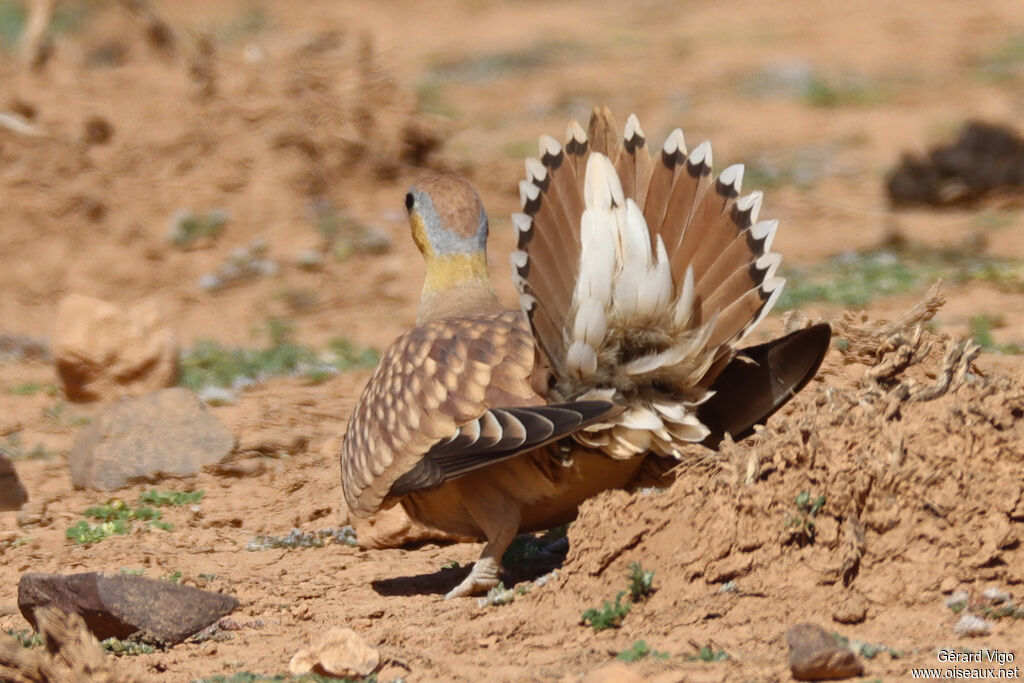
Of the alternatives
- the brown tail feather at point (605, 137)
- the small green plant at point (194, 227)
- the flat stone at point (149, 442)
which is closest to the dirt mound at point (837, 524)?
the brown tail feather at point (605, 137)

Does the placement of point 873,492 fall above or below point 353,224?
below

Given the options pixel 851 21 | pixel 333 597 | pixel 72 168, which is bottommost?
pixel 333 597

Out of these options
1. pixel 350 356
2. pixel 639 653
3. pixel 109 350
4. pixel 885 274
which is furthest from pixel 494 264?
pixel 639 653

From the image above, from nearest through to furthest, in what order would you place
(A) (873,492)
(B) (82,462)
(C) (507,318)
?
1. (A) (873,492)
2. (C) (507,318)
3. (B) (82,462)

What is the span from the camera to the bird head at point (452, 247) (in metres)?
5.36

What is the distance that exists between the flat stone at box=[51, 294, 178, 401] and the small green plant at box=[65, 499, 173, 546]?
5.47 ft

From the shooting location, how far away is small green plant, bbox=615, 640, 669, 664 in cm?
372

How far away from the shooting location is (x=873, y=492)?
4.06m

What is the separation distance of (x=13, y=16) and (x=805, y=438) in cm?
1905

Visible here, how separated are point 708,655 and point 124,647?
185cm

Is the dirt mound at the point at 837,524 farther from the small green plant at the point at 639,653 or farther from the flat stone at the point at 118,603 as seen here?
the flat stone at the point at 118,603

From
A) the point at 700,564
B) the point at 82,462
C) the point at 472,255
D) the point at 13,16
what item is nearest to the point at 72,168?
the point at 82,462

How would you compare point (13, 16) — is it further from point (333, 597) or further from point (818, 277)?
point (333, 597)

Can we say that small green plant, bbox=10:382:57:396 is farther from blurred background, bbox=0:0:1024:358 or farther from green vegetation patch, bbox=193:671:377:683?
green vegetation patch, bbox=193:671:377:683
